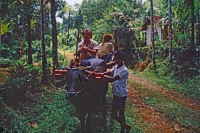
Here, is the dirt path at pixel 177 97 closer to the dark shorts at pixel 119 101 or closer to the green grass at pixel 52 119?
the green grass at pixel 52 119

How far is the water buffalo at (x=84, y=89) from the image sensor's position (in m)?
5.28

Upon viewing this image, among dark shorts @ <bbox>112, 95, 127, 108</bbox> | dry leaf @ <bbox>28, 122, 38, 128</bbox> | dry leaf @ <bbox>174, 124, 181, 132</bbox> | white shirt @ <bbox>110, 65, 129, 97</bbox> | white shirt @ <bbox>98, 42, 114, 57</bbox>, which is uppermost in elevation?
white shirt @ <bbox>98, 42, 114, 57</bbox>

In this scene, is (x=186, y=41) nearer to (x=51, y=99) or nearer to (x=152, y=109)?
(x=152, y=109)

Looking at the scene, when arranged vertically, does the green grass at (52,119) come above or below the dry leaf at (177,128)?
above

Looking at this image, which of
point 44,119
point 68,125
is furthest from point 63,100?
point 68,125

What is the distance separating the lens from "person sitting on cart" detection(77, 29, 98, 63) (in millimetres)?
6094

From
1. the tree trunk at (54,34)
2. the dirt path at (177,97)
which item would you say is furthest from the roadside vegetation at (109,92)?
the dirt path at (177,97)

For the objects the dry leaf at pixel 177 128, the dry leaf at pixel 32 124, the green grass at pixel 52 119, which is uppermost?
the green grass at pixel 52 119

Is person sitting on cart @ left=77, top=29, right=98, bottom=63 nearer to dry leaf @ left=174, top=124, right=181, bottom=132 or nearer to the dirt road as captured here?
the dirt road

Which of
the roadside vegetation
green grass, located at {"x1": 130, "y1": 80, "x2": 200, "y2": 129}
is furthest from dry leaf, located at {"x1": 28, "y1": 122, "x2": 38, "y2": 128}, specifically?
green grass, located at {"x1": 130, "y1": 80, "x2": 200, "y2": 129}

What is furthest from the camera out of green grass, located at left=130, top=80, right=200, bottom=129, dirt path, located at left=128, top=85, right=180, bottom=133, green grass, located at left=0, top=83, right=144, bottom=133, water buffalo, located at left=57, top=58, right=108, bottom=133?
green grass, located at left=130, top=80, right=200, bottom=129

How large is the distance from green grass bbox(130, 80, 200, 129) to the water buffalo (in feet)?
9.20

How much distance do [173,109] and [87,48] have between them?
4330 mm

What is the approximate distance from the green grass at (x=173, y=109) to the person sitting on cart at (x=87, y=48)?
3.21m
